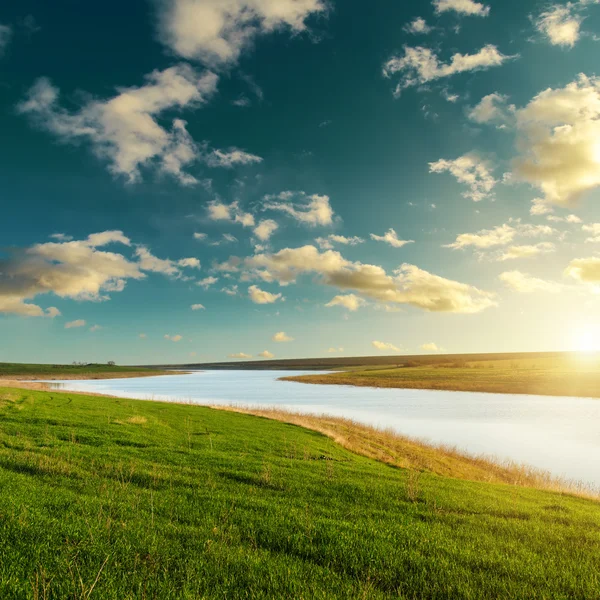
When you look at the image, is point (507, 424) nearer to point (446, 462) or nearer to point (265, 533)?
point (446, 462)

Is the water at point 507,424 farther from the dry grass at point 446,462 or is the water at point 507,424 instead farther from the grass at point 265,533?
the grass at point 265,533

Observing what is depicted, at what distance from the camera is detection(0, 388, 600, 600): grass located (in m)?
6.60

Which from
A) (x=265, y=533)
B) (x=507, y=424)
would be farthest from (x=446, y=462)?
(x=507, y=424)

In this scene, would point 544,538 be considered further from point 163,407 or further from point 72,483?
point 163,407

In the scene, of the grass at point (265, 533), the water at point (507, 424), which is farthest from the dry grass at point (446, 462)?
the grass at point (265, 533)

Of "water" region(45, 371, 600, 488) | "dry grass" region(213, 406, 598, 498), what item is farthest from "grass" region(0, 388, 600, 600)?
"water" region(45, 371, 600, 488)

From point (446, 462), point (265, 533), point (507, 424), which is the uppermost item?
point (265, 533)

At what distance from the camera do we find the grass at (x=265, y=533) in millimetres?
6598

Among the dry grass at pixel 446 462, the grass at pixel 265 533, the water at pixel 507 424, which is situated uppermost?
the grass at pixel 265 533

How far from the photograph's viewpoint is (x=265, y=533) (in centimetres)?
857

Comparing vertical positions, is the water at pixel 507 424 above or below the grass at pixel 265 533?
below

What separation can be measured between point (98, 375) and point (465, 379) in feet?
483

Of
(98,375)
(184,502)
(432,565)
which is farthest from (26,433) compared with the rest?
(98,375)

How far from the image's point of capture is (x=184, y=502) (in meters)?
10.2
